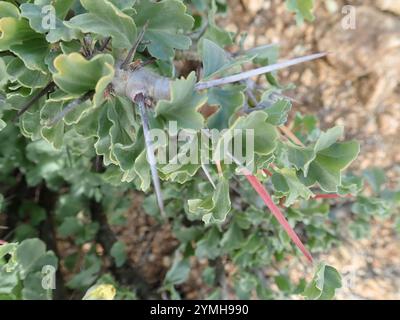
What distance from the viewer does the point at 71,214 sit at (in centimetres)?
139

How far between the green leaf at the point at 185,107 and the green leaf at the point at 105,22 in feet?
0.36

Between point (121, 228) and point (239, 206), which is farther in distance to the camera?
point (121, 228)

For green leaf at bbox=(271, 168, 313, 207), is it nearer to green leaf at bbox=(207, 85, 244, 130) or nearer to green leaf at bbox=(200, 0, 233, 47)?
green leaf at bbox=(207, 85, 244, 130)

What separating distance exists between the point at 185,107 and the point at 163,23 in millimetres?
178

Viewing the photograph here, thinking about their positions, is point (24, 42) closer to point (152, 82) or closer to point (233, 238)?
point (152, 82)

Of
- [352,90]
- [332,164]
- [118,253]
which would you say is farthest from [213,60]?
[352,90]

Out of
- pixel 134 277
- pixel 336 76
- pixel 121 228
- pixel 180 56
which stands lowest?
pixel 121 228

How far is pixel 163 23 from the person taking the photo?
677 millimetres

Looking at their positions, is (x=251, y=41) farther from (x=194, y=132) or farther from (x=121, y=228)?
(x=194, y=132)

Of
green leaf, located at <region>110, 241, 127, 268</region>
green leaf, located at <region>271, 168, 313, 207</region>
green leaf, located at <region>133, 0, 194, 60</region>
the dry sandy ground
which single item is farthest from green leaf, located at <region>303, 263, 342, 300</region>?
the dry sandy ground

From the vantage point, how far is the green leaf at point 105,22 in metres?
0.57
